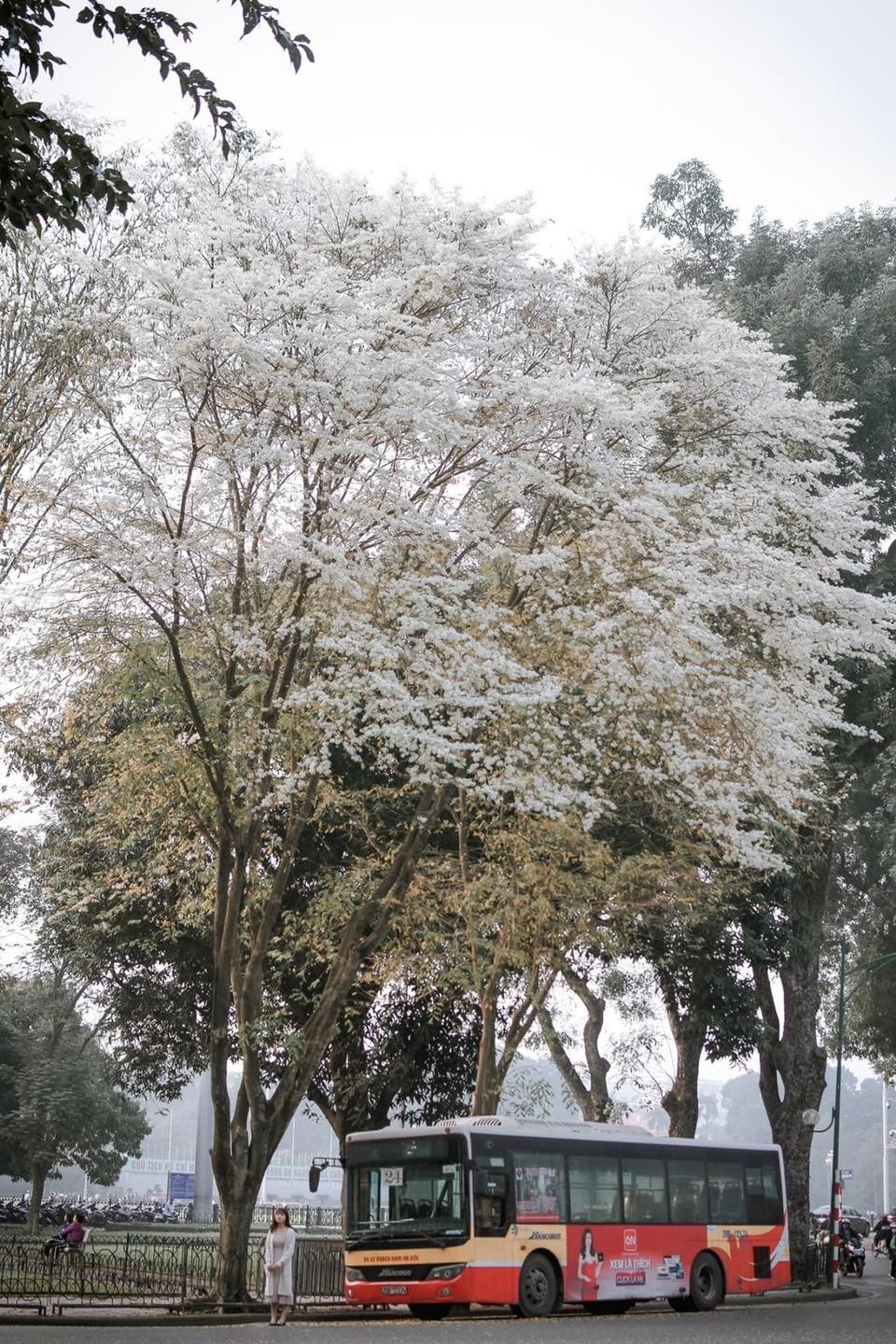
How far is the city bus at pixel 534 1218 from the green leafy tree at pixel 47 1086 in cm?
2612

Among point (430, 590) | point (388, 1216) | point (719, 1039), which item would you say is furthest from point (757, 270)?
point (388, 1216)

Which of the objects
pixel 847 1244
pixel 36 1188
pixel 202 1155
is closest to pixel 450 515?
pixel 847 1244


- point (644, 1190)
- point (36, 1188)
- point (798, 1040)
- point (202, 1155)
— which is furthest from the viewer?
point (202, 1155)

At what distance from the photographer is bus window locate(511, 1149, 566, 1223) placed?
22.5 metres

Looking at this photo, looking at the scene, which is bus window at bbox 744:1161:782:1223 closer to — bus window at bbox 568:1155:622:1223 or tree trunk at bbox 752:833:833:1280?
bus window at bbox 568:1155:622:1223

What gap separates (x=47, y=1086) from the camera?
5425 centimetres

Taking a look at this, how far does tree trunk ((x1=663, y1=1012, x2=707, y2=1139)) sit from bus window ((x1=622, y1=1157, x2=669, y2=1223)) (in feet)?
26.9

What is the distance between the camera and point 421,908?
26078 mm

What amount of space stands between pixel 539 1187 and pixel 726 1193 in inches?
215

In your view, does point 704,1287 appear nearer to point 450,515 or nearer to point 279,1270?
Answer: point 279,1270

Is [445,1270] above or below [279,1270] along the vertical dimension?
below

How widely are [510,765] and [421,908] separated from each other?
306 inches

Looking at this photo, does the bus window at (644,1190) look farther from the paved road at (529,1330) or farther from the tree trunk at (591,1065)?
the tree trunk at (591,1065)

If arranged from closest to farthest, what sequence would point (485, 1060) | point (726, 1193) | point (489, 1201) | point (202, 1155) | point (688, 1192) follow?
point (489, 1201), point (688, 1192), point (485, 1060), point (726, 1193), point (202, 1155)
